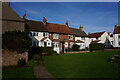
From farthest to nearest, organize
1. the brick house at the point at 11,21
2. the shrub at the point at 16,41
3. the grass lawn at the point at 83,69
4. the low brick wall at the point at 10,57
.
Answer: the brick house at the point at 11,21, the shrub at the point at 16,41, the low brick wall at the point at 10,57, the grass lawn at the point at 83,69

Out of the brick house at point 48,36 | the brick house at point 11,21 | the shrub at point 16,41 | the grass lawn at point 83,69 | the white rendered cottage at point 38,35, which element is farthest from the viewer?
the brick house at point 48,36

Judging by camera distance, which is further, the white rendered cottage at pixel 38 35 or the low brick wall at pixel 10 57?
the white rendered cottage at pixel 38 35

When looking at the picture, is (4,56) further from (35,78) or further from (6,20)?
(6,20)

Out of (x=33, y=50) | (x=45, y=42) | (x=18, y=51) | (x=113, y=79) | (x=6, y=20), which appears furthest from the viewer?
(x=45, y=42)

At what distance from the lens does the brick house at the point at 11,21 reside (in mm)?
16453

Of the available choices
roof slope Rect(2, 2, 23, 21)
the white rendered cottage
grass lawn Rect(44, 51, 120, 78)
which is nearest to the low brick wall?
grass lawn Rect(44, 51, 120, 78)

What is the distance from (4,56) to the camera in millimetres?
10984

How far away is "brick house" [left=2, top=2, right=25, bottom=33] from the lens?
54.0 feet

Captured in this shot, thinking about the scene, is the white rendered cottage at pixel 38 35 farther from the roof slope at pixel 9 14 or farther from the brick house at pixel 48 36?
the roof slope at pixel 9 14

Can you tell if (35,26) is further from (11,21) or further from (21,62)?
(21,62)

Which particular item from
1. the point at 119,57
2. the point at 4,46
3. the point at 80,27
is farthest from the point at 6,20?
the point at 80,27

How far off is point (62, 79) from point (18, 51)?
7.55m

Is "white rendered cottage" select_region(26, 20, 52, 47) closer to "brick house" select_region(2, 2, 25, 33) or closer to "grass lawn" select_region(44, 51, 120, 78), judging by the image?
"brick house" select_region(2, 2, 25, 33)

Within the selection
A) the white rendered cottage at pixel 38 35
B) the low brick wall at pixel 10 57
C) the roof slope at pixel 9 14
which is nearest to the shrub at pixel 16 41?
the low brick wall at pixel 10 57
